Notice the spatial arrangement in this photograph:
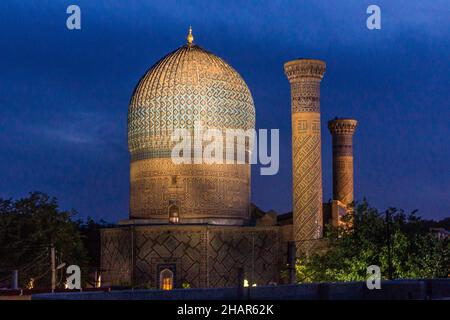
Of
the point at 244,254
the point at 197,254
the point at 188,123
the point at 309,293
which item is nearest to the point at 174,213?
the point at 197,254

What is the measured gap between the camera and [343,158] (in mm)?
42500

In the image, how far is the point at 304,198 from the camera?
1362 inches

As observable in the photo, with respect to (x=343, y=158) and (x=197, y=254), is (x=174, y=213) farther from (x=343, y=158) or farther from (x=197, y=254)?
(x=343, y=158)

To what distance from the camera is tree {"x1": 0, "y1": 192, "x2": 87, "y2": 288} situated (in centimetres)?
3294

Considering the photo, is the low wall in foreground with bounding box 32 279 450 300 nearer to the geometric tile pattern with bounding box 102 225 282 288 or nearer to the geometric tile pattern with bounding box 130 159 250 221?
the geometric tile pattern with bounding box 102 225 282 288

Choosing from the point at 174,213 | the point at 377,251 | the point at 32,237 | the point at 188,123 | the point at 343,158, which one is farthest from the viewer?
the point at 343,158

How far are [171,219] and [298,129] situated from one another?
21.7 feet

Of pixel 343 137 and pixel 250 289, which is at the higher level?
pixel 343 137

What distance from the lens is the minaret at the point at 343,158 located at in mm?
42125

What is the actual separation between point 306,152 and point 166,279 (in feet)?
23.7

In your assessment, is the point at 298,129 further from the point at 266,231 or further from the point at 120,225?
the point at 120,225

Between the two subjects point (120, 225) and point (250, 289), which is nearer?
point (250, 289)

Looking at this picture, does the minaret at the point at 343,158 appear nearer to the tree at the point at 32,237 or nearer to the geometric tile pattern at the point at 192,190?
the geometric tile pattern at the point at 192,190

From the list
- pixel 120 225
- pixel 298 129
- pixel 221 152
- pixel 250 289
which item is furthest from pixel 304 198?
pixel 250 289
